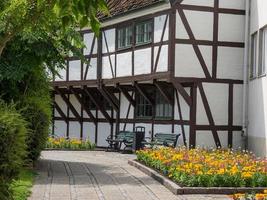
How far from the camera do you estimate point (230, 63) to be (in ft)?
69.0

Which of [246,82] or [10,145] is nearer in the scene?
[10,145]

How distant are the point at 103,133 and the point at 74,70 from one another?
3316 millimetres

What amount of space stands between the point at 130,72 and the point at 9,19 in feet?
52.7

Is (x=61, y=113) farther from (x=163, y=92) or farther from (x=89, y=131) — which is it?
(x=163, y=92)

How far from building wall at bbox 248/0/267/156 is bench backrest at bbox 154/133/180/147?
8.79ft

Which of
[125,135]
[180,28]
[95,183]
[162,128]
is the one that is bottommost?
[95,183]

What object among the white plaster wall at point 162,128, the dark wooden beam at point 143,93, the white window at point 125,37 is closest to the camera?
the white plaster wall at point 162,128

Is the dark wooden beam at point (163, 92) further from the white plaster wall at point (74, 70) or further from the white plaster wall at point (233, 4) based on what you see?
the white plaster wall at point (74, 70)

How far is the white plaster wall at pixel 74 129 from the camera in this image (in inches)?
1153

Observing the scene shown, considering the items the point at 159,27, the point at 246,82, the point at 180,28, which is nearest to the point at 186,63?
the point at 180,28

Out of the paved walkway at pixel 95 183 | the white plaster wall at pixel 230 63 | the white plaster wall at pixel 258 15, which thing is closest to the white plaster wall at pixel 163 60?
the white plaster wall at pixel 230 63

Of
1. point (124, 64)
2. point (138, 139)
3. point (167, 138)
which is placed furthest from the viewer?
point (124, 64)

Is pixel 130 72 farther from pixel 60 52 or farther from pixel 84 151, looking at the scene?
pixel 60 52

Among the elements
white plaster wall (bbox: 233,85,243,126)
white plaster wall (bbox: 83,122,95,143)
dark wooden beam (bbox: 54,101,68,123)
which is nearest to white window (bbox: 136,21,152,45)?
white plaster wall (bbox: 233,85,243,126)
